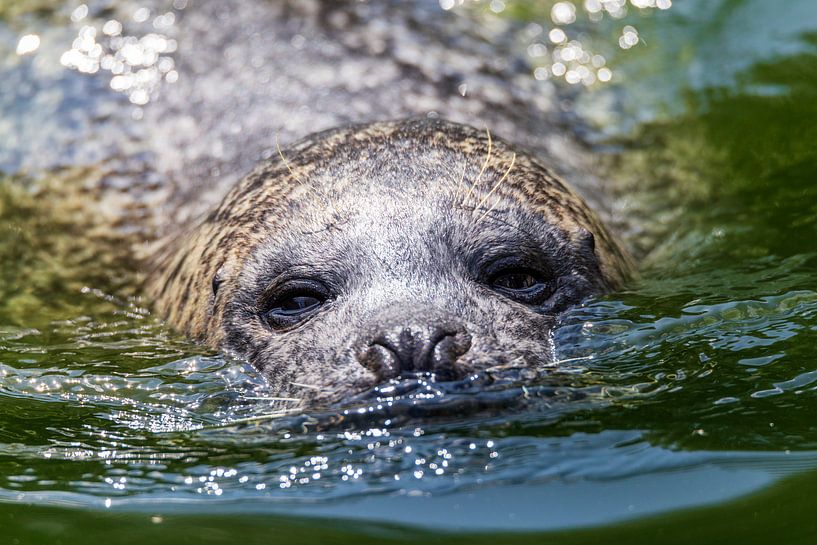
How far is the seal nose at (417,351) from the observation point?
4.02m

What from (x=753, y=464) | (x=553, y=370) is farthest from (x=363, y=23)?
(x=753, y=464)

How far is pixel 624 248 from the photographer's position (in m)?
5.96

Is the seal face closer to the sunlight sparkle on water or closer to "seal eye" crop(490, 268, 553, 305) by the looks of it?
"seal eye" crop(490, 268, 553, 305)

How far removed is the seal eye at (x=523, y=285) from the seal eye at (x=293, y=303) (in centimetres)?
70

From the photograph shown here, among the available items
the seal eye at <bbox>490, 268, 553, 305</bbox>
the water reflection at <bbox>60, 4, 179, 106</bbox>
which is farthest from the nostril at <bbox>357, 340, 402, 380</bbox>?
the water reflection at <bbox>60, 4, 179, 106</bbox>

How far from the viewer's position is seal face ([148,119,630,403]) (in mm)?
4203

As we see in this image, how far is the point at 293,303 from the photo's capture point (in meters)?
4.76

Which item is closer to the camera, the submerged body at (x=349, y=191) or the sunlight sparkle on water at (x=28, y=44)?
the submerged body at (x=349, y=191)

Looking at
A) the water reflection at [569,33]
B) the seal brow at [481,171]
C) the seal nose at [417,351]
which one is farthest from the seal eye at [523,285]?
the water reflection at [569,33]

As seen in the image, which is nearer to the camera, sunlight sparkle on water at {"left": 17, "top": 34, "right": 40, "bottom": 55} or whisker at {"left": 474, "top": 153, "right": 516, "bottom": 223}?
whisker at {"left": 474, "top": 153, "right": 516, "bottom": 223}

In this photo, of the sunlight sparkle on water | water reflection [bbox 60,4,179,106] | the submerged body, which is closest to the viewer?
the submerged body

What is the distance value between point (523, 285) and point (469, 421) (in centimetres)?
107

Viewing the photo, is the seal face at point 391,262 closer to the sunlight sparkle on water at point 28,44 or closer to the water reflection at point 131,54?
the water reflection at point 131,54

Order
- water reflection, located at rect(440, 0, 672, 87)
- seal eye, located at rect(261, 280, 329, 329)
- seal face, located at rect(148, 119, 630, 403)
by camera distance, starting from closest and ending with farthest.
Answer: seal face, located at rect(148, 119, 630, 403) < seal eye, located at rect(261, 280, 329, 329) < water reflection, located at rect(440, 0, 672, 87)
